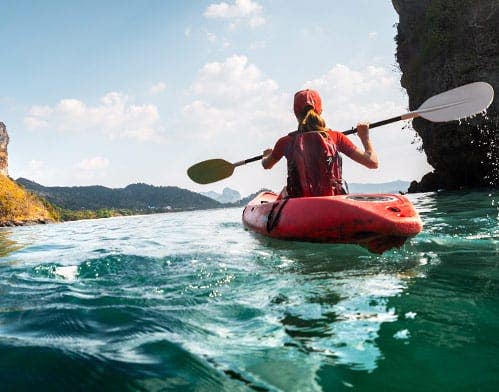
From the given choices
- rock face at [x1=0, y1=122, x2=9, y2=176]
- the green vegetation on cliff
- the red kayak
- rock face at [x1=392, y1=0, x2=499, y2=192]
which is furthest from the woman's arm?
rock face at [x1=0, y1=122, x2=9, y2=176]

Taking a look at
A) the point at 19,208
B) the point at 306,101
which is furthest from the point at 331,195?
the point at 19,208

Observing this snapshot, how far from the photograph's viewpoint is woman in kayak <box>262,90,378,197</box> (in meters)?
5.49

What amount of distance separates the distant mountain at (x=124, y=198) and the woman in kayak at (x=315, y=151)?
486 feet

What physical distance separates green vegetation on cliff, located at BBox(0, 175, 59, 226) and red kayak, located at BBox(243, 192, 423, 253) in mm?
77677

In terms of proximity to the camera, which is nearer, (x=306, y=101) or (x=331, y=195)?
(x=331, y=195)

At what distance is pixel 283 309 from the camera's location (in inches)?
99.5

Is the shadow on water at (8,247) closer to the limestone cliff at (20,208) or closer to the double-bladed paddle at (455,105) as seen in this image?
the double-bladed paddle at (455,105)

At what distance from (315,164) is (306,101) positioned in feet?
3.33

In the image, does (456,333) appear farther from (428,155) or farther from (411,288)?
(428,155)

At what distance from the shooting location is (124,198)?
179375 millimetres

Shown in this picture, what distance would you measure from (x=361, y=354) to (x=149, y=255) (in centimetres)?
407

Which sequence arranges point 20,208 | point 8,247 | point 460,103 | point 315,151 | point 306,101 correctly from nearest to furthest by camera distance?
1. point 315,151
2. point 306,101
3. point 460,103
4. point 8,247
5. point 20,208

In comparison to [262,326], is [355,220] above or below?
above

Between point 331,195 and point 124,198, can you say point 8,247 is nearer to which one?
point 331,195
